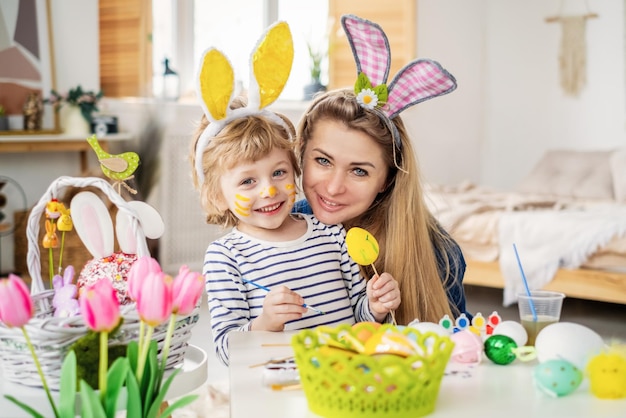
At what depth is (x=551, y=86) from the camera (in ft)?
22.7

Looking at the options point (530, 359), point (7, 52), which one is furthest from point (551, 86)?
point (530, 359)

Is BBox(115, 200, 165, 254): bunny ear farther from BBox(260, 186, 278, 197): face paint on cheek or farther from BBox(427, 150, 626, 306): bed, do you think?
BBox(427, 150, 626, 306): bed

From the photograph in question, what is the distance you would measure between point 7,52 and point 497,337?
4.10 m

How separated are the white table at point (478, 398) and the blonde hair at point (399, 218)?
22.5 inches

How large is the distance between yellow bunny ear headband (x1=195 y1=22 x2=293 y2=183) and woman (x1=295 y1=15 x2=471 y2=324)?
157 mm

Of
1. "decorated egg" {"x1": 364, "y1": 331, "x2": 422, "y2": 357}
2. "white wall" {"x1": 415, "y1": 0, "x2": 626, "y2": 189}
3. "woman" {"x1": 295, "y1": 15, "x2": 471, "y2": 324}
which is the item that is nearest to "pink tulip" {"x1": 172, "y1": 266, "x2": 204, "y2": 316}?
"decorated egg" {"x1": 364, "y1": 331, "x2": 422, "y2": 357}

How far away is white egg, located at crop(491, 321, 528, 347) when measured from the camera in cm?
144

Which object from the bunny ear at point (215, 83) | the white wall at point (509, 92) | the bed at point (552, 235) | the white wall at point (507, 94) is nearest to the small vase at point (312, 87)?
the white wall at point (507, 94)

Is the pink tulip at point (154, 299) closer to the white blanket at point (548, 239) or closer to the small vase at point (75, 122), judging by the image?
the white blanket at point (548, 239)

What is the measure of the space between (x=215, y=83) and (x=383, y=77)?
44 cm

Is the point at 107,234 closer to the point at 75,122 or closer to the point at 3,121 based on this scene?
the point at 3,121

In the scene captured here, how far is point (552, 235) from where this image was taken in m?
4.62

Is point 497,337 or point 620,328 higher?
point 497,337

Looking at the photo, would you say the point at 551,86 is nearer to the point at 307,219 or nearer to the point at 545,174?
the point at 545,174
